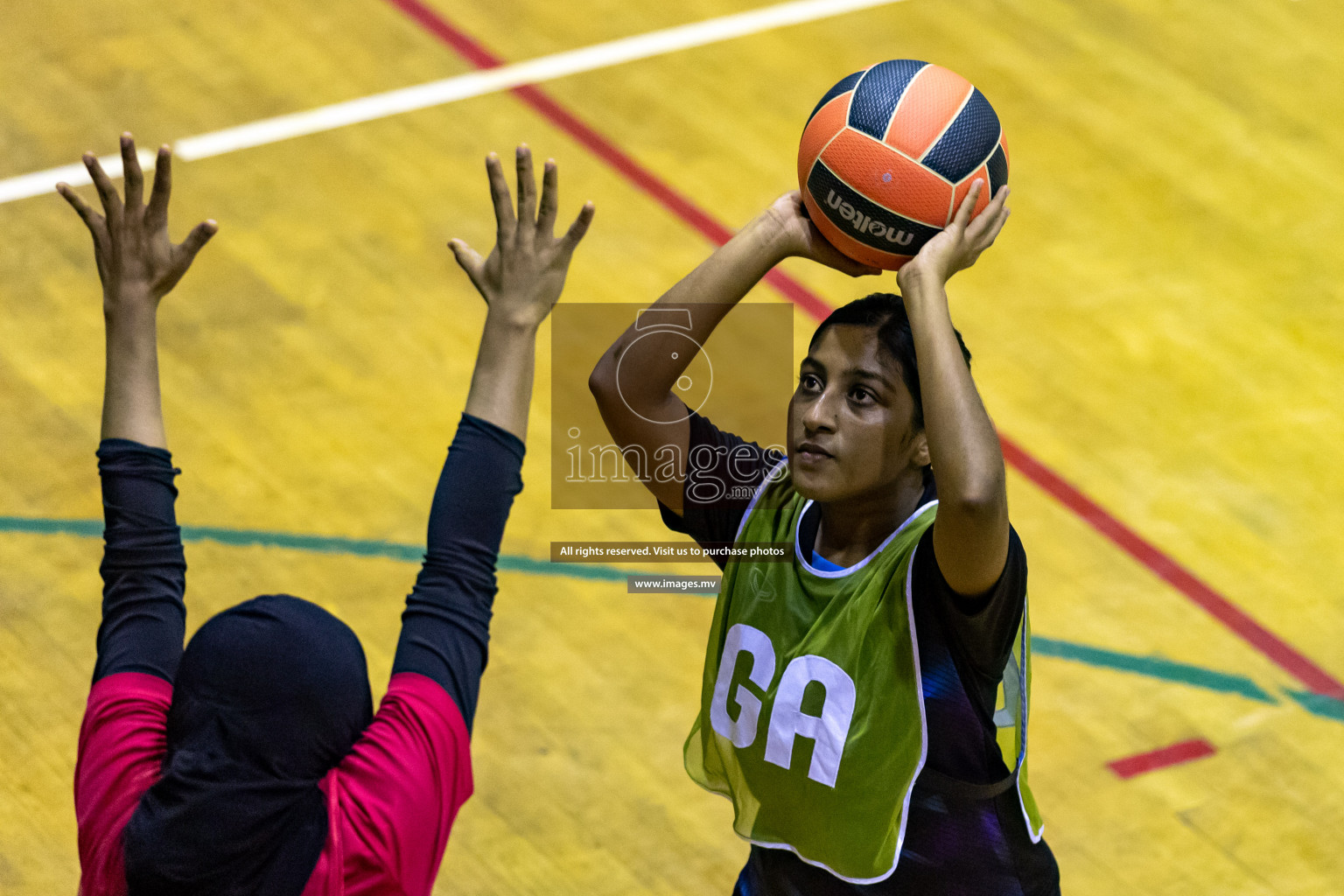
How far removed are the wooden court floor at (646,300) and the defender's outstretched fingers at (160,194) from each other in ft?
8.32

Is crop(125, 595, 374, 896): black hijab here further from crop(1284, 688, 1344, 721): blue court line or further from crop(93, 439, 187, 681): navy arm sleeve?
crop(1284, 688, 1344, 721): blue court line

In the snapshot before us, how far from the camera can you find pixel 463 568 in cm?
231

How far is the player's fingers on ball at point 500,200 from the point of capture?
242 centimetres

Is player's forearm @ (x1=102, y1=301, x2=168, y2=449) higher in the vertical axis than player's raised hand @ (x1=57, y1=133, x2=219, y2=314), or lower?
lower

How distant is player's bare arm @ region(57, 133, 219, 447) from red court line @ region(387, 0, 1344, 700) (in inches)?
163

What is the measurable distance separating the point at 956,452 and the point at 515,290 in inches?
30.7

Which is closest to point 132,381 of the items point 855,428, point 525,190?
point 525,190

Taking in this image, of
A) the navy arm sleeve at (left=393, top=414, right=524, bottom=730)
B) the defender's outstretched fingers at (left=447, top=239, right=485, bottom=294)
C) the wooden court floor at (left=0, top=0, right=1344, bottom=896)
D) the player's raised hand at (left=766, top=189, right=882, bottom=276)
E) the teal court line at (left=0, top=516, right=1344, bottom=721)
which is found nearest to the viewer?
the navy arm sleeve at (left=393, top=414, right=524, bottom=730)

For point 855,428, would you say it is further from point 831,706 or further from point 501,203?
point 501,203

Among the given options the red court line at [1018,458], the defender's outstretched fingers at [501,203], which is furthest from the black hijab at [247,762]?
the red court line at [1018,458]

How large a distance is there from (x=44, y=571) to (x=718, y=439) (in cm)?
308

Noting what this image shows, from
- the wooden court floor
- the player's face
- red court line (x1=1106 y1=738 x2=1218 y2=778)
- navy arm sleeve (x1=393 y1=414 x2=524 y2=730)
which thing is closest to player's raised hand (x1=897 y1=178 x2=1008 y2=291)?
the player's face

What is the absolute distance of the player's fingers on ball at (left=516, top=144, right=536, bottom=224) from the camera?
2.40 m

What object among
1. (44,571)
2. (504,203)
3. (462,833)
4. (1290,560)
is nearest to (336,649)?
(504,203)
